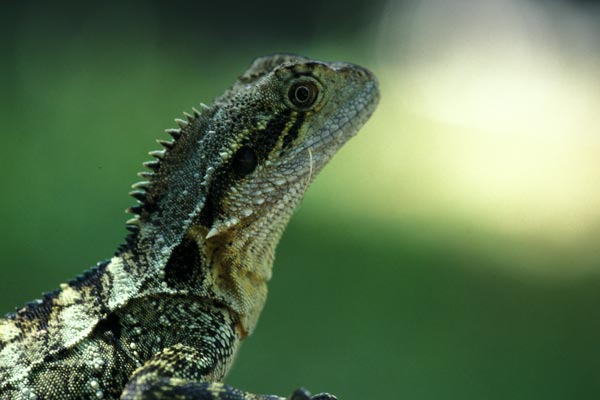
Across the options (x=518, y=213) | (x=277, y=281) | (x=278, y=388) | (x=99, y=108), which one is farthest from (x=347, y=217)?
(x=99, y=108)

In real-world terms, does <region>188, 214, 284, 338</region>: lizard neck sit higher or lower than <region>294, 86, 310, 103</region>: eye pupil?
lower

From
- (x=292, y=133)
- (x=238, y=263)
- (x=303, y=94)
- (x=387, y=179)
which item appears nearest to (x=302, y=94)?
(x=303, y=94)

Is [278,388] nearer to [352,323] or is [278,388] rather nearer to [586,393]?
[352,323]

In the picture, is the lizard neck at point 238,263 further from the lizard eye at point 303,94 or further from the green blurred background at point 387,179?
the green blurred background at point 387,179

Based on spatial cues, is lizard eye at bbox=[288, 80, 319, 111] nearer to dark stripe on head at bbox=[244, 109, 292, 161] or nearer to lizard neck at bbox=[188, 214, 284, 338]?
dark stripe on head at bbox=[244, 109, 292, 161]

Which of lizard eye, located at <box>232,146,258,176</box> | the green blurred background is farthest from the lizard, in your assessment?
the green blurred background

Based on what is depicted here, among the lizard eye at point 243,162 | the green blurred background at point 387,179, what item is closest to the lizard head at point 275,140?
the lizard eye at point 243,162

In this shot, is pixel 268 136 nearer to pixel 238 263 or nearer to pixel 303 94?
pixel 303 94
